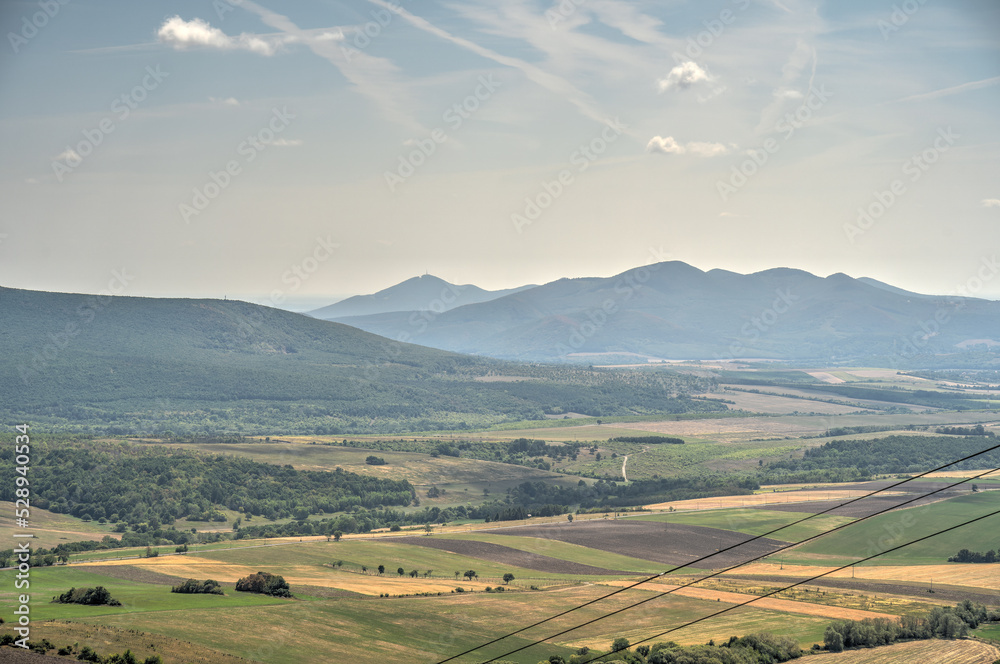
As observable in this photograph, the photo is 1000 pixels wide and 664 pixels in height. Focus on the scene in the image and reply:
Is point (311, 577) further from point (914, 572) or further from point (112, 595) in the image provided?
point (914, 572)

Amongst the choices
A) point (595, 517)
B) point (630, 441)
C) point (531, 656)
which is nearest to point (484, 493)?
point (595, 517)

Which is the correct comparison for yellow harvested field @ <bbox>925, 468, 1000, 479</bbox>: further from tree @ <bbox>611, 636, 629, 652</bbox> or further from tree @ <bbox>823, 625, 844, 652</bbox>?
tree @ <bbox>611, 636, 629, 652</bbox>

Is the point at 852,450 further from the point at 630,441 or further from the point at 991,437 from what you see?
the point at 630,441

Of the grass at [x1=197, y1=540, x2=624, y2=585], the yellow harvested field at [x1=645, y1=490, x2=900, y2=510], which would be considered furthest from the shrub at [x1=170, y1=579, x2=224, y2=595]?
the yellow harvested field at [x1=645, y1=490, x2=900, y2=510]

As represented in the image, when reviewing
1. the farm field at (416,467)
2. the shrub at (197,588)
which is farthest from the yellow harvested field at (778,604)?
the farm field at (416,467)

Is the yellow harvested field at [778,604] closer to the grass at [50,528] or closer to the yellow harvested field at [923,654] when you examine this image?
the yellow harvested field at [923,654]

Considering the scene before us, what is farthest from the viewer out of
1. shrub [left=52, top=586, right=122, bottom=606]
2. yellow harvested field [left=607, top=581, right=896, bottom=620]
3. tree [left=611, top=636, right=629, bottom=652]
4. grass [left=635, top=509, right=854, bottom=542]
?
grass [left=635, top=509, right=854, bottom=542]
